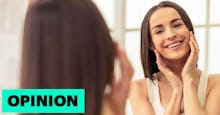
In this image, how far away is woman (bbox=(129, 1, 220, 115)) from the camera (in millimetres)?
818

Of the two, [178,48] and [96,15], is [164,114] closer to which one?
[178,48]

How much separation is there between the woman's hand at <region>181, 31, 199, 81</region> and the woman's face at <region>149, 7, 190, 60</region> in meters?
0.01

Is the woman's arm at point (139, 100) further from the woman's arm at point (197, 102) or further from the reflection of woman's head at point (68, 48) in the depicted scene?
the reflection of woman's head at point (68, 48)

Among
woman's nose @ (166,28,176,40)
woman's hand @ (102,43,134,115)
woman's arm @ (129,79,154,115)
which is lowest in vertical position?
woman's arm @ (129,79,154,115)

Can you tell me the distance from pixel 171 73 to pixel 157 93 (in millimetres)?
66

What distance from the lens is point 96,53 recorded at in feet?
1.97

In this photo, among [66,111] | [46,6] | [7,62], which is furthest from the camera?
[7,62]

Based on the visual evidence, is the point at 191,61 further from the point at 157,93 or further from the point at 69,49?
the point at 69,49

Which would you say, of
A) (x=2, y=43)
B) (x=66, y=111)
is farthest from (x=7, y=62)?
(x=66, y=111)

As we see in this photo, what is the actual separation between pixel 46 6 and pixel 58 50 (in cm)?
8

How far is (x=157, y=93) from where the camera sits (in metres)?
0.86

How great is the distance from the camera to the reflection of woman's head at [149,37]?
835 millimetres

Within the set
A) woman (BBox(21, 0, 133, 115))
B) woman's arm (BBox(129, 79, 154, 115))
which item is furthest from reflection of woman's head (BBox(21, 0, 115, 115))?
woman's arm (BBox(129, 79, 154, 115))

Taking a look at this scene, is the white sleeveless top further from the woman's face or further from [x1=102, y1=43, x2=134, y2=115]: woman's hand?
[x1=102, y1=43, x2=134, y2=115]: woman's hand
